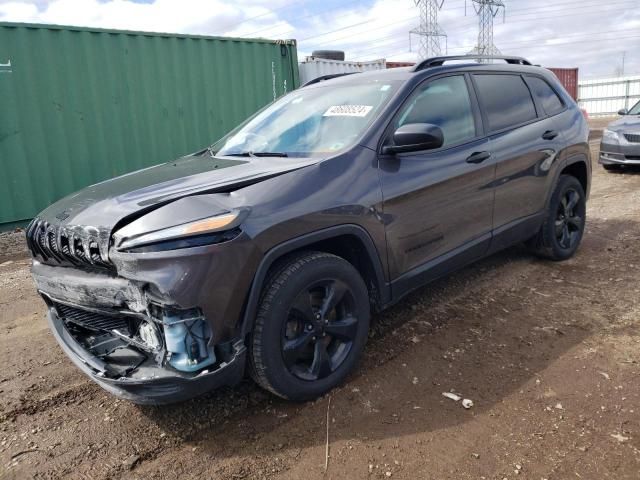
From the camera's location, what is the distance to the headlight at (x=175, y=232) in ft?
7.09

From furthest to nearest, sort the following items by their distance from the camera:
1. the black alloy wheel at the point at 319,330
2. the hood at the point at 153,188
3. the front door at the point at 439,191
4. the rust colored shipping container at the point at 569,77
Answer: the rust colored shipping container at the point at 569,77 < the front door at the point at 439,191 < the black alloy wheel at the point at 319,330 < the hood at the point at 153,188

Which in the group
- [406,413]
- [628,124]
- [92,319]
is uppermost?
[628,124]

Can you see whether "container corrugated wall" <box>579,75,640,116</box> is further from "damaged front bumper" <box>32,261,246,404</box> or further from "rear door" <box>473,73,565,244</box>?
"damaged front bumper" <box>32,261,246,404</box>

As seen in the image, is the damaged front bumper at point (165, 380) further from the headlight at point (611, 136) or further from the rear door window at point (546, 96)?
the headlight at point (611, 136)

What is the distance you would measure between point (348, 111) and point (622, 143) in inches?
339

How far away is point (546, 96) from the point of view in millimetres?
4551

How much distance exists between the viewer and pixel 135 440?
249cm

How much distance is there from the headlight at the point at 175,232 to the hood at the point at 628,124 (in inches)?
388

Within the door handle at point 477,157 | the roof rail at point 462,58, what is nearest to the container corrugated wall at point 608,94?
the roof rail at point 462,58

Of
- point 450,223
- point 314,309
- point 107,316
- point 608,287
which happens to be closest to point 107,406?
point 107,316

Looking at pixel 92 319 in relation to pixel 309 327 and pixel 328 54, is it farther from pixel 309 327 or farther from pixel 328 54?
pixel 328 54

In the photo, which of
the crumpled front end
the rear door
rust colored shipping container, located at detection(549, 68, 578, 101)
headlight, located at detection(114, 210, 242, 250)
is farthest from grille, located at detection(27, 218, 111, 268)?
rust colored shipping container, located at detection(549, 68, 578, 101)

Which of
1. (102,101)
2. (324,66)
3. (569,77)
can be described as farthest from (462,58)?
(569,77)

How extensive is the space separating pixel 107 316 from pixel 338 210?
4.18 feet
